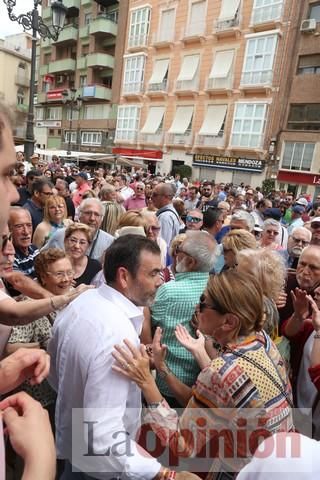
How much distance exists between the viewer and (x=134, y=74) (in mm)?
28359

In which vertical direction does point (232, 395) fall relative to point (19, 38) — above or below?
below

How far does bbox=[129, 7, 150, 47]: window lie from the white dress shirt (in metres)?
30.5

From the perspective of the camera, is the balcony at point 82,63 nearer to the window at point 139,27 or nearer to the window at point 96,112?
the window at point 96,112

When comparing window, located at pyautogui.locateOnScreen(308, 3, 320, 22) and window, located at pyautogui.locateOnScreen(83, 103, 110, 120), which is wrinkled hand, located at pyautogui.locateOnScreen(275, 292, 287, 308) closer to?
window, located at pyautogui.locateOnScreen(308, 3, 320, 22)

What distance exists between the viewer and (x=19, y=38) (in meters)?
45.0

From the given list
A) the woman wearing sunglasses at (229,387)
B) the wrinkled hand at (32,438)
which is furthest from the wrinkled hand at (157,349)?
the wrinkled hand at (32,438)

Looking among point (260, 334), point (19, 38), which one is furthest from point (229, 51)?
point (19, 38)

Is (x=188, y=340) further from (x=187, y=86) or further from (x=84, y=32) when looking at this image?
(x=84, y=32)

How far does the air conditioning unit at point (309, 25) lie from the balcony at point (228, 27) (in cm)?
417

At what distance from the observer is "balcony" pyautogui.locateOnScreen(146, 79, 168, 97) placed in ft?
86.3

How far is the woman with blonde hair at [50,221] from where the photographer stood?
3.99m

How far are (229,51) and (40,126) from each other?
23.0 meters

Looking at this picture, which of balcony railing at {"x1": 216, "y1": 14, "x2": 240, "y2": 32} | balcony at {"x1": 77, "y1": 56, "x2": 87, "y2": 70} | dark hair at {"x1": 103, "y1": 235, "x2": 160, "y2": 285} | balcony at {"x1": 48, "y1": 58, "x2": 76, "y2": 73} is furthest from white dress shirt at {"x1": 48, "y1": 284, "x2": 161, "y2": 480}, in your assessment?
balcony at {"x1": 48, "y1": 58, "x2": 76, "y2": 73}

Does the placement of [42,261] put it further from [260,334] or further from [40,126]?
[40,126]
